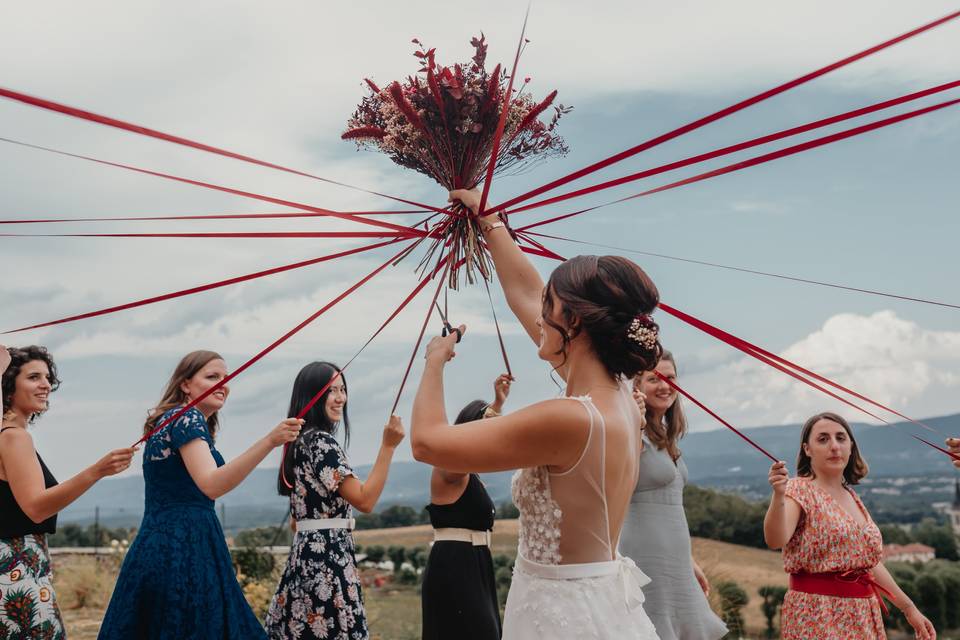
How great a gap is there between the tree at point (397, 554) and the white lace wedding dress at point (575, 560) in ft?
32.7

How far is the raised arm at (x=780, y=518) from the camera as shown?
4.24 m

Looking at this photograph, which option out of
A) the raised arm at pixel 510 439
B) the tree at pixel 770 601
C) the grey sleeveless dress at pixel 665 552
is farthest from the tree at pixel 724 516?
the raised arm at pixel 510 439

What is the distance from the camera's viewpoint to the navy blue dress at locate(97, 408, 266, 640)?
3.64 meters

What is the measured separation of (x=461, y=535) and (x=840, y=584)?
6.27 ft

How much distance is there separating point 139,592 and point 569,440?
2.29 m

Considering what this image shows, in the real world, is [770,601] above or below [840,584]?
below

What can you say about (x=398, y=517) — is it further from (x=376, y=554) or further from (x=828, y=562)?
(x=828, y=562)

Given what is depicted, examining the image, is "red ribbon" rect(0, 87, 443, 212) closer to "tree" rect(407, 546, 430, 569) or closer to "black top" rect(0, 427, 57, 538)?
"black top" rect(0, 427, 57, 538)

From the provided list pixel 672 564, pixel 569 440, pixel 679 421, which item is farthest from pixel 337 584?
pixel 569 440

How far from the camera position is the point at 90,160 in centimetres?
266

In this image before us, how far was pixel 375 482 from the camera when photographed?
4.11 m

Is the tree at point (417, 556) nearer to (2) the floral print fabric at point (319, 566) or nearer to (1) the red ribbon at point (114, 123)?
(2) the floral print fabric at point (319, 566)

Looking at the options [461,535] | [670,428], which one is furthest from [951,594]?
[461,535]

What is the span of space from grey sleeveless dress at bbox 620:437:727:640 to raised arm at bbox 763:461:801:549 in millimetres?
404
